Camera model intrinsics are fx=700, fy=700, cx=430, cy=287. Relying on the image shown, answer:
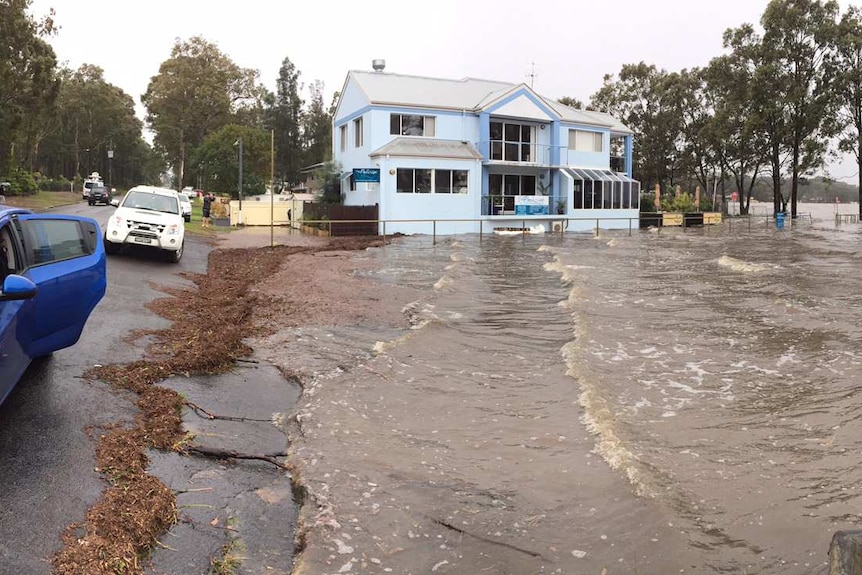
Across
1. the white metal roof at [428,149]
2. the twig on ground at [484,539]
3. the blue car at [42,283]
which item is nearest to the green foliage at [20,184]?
the white metal roof at [428,149]

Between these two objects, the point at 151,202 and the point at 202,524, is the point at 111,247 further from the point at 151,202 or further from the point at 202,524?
the point at 202,524

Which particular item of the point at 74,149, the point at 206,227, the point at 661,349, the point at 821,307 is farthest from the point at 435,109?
the point at 74,149

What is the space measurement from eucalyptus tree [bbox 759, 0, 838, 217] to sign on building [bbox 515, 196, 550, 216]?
84.9 ft

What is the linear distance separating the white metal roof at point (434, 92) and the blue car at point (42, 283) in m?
30.8

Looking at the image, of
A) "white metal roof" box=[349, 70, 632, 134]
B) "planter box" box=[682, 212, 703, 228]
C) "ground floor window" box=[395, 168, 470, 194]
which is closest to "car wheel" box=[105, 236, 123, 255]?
"ground floor window" box=[395, 168, 470, 194]

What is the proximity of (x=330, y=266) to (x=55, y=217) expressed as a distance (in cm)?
1381

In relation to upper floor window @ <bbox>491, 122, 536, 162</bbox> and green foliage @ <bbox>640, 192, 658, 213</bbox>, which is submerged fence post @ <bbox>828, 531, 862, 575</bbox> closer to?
upper floor window @ <bbox>491, 122, 536, 162</bbox>

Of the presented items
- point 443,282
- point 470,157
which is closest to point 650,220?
point 470,157

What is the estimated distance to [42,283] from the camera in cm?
595

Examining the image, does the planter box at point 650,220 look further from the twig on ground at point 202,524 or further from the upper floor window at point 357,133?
the twig on ground at point 202,524

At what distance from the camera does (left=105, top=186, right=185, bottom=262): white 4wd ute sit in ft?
54.2

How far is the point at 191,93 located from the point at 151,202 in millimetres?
61673

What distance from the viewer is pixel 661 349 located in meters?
10.7

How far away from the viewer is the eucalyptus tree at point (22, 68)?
3888 cm
